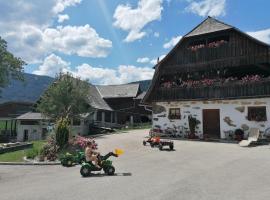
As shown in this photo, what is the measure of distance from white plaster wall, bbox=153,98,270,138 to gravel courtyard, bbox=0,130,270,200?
26.7 ft

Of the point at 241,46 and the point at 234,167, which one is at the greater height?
the point at 241,46

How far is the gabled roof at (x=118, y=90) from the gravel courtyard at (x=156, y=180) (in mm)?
43264

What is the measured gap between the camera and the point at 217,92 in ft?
88.9

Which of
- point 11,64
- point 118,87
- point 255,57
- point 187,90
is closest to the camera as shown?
point 255,57

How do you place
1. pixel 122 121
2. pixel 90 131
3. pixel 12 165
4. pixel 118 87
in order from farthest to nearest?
1. pixel 118 87
2. pixel 122 121
3. pixel 90 131
4. pixel 12 165

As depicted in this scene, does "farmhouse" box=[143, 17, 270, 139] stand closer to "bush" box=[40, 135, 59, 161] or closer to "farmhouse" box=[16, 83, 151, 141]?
"bush" box=[40, 135, 59, 161]

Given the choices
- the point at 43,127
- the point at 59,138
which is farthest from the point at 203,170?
the point at 43,127

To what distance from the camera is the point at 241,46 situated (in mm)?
26969

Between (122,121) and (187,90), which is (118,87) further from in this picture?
(187,90)

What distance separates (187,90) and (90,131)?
2173 centimetres

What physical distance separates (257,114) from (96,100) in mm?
33307

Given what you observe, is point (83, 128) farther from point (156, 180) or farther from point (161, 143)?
point (156, 180)

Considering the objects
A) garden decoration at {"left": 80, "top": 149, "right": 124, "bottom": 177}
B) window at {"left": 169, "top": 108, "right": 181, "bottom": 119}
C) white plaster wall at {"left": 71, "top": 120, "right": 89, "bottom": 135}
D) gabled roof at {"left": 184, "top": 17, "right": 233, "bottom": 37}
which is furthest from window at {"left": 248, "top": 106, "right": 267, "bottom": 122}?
white plaster wall at {"left": 71, "top": 120, "right": 89, "bottom": 135}

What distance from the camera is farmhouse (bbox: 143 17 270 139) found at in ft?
84.0
